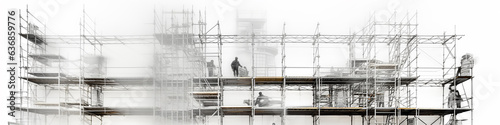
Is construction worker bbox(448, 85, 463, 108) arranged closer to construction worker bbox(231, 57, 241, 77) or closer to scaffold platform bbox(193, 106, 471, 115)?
scaffold platform bbox(193, 106, 471, 115)

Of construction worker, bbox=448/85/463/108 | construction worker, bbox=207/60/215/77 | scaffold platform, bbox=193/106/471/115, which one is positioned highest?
construction worker, bbox=207/60/215/77


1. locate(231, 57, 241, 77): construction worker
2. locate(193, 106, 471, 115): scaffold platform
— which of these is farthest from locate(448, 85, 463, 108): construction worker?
locate(231, 57, 241, 77): construction worker

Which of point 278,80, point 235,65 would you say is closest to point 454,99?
point 278,80

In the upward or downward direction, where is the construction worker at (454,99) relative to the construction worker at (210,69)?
downward

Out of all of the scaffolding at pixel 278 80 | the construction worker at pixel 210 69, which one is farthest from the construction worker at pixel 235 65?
the construction worker at pixel 210 69

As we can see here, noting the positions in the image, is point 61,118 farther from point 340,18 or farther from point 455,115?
point 455,115

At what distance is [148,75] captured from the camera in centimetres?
1000

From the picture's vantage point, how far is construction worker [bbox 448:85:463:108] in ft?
59.5

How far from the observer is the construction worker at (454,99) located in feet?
59.5

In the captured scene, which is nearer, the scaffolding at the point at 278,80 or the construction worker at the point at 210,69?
the scaffolding at the point at 278,80

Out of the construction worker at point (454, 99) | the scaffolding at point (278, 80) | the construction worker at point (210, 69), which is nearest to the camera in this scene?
the scaffolding at point (278, 80)

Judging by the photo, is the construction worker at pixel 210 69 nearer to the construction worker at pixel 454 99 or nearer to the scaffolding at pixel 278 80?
the scaffolding at pixel 278 80

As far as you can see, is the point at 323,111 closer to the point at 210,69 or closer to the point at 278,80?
the point at 278,80

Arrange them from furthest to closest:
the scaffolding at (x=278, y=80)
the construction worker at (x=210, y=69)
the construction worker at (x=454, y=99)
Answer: the construction worker at (x=210, y=69), the construction worker at (x=454, y=99), the scaffolding at (x=278, y=80)
